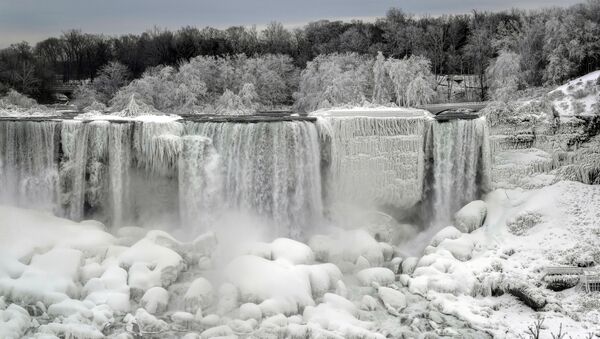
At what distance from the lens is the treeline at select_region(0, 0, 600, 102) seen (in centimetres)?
2634

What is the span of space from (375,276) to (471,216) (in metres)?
4.33

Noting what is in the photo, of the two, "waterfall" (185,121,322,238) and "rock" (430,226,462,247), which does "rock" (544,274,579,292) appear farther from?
Result: "waterfall" (185,121,322,238)

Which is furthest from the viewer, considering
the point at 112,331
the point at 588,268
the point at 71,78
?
the point at 71,78

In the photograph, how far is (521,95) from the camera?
2538cm

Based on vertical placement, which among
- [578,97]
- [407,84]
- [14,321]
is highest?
[407,84]

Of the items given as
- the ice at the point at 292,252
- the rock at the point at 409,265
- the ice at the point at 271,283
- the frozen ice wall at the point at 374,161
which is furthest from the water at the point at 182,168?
the ice at the point at 271,283

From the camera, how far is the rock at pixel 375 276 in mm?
15809

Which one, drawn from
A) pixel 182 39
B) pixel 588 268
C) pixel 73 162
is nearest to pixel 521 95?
pixel 588 268

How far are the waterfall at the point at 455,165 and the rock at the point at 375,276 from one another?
14.0 ft

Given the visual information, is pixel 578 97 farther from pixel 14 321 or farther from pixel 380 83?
pixel 14 321

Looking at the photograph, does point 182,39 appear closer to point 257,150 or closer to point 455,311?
point 257,150

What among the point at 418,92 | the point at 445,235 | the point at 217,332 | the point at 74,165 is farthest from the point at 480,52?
the point at 217,332

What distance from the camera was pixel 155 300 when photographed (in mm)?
14078

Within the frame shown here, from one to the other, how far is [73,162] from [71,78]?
19.2 m
